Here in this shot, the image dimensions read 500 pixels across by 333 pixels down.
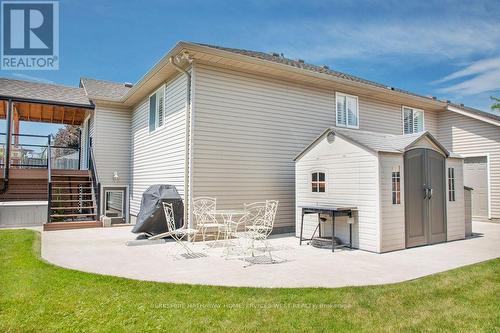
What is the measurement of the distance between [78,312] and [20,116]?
610 inches

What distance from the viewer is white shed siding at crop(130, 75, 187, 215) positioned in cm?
873

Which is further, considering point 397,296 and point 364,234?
point 364,234

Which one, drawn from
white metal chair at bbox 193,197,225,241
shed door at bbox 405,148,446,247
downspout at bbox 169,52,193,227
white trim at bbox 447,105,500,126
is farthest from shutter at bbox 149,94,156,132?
white trim at bbox 447,105,500,126

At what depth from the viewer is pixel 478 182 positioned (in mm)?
12438

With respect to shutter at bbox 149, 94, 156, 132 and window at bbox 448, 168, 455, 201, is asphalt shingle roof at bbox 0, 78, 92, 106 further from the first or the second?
window at bbox 448, 168, 455, 201

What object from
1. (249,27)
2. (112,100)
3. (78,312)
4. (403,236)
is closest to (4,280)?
(78,312)

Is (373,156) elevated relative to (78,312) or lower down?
elevated

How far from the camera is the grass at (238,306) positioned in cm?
318

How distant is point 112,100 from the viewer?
1276 cm

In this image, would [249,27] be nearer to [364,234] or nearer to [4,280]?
[364,234]

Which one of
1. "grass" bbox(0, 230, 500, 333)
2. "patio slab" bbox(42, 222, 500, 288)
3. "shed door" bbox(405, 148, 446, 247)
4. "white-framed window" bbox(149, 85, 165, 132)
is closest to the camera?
"grass" bbox(0, 230, 500, 333)

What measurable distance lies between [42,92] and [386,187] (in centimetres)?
1277

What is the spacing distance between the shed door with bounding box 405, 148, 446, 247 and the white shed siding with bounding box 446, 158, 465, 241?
24 cm

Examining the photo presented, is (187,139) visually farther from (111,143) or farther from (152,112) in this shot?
(111,143)
